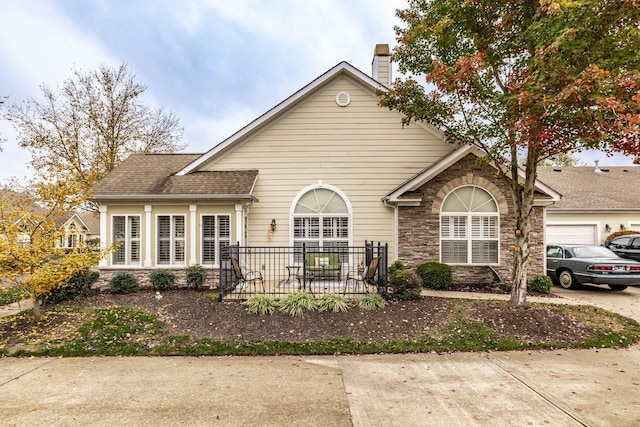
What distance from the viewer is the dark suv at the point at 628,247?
1303 cm

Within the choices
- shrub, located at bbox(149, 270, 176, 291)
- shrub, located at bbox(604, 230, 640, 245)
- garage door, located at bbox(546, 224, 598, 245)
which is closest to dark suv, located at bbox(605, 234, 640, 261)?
shrub, located at bbox(604, 230, 640, 245)

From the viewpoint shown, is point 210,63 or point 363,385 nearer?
point 363,385

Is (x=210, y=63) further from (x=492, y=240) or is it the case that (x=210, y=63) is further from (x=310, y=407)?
(x=310, y=407)

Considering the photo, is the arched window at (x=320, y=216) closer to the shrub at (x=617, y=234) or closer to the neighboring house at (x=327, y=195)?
the neighboring house at (x=327, y=195)

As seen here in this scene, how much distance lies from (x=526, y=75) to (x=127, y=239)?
11.0m

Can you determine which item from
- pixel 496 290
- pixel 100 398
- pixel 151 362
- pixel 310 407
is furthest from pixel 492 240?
pixel 100 398

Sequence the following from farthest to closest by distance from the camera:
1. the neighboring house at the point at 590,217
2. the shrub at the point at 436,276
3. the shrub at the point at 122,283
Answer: the neighboring house at the point at 590,217, the shrub at the point at 436,276, the shrub at the point at 122,283

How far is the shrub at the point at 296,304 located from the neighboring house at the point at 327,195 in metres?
3.47

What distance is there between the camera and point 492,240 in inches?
397

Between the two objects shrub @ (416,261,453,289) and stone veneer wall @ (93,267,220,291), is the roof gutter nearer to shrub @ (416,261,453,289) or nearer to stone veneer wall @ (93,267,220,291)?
stone veneer wall @ (93,267,220,291)

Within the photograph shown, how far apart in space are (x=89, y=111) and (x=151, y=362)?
20333 mm

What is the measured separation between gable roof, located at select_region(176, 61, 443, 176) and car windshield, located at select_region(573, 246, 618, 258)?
6025 millimetres

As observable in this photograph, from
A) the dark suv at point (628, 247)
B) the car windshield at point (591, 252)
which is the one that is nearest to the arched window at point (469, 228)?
the car windshield at point (591, 252)

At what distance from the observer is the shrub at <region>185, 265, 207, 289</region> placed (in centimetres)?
955
